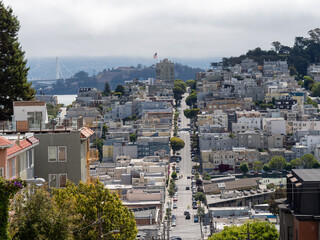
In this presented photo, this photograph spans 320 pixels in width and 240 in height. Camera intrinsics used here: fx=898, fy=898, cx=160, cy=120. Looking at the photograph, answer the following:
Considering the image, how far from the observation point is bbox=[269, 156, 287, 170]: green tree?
8994 centimetres

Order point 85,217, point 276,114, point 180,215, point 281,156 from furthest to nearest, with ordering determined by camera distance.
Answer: point 276,114
point 281,156
point 180,215
point 85,217

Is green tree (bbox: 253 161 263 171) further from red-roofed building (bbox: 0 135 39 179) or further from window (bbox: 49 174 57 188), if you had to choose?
red-roofed building (bbox: 0 135 39 179)

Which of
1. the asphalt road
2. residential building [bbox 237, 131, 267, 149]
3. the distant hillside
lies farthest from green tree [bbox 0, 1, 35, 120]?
the distant hillside

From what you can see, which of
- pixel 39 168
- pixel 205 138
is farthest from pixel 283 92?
pixel 39 168

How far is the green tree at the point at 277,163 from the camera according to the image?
89.9 meters

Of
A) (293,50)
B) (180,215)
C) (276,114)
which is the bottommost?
(180,215)

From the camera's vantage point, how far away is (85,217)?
17.3m

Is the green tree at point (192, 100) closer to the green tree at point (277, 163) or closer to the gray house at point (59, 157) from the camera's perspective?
the green tree at point (277, 163)

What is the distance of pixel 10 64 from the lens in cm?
2272

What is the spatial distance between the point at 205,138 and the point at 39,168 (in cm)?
8203

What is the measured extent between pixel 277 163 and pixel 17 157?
75738 mm

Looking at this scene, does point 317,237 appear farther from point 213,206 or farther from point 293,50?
point 293,50

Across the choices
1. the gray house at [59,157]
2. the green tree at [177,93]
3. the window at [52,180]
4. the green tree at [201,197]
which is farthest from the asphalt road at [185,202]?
the window at [52,180]

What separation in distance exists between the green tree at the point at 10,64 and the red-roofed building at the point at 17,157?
5.55 m
